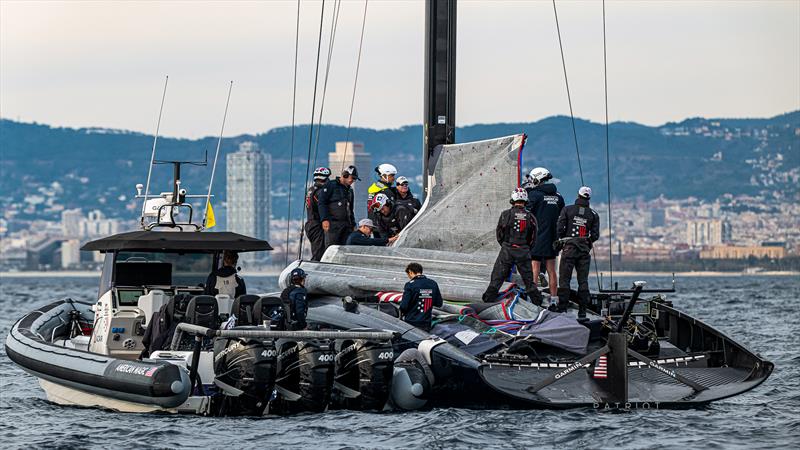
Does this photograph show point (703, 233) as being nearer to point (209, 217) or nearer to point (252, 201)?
point (252, 201)

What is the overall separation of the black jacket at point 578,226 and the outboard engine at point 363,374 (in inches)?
152

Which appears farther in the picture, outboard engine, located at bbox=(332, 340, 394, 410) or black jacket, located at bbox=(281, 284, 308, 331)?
black jacket, located at bbox=(281, 284, 308, 331)

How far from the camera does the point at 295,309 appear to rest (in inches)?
617

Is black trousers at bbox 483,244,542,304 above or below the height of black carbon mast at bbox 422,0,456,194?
below

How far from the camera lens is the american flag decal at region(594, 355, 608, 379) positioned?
14438 mm

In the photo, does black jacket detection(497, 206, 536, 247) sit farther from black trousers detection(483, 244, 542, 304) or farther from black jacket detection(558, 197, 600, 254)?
black jacket detection(558, 197, 600, 254)

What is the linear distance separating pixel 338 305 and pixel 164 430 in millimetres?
3192

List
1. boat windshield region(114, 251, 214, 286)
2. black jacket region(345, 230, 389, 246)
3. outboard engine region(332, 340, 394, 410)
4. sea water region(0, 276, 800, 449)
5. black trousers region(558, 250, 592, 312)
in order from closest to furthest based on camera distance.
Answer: sea water region(0, 276, 800, 449) < outboard engine region(332, 340, 394, 410) < black trousers region(558, 250, 592, 312) < boat windshield region(114, 251, 214, 286) < black jacket region(345, 230, 389, 246)

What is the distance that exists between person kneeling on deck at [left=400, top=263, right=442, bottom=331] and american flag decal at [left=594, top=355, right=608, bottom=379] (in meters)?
2.13

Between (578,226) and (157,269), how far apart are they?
519 centimetres

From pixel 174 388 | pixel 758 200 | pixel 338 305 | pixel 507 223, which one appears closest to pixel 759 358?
pixel 507 223

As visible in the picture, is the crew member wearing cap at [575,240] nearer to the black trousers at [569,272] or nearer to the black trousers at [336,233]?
the black trousers at [569,272]

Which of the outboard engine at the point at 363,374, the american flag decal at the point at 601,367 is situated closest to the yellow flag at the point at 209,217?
the outboard engine at the point at 363,374

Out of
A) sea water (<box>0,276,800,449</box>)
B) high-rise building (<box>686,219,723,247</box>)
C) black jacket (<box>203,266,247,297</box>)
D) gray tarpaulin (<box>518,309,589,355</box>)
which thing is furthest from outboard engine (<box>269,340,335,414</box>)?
high-rise building (<box>686,219,723,247</box>)
